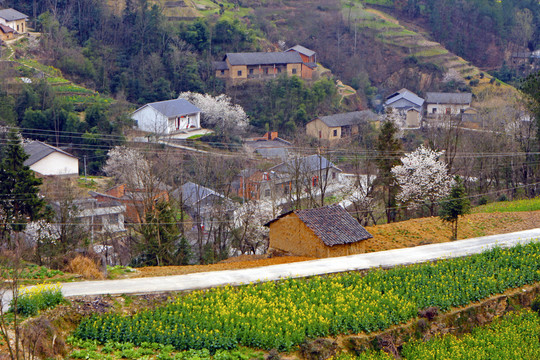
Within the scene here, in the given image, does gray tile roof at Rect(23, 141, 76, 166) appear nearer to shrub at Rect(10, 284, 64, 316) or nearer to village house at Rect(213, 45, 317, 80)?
village house at Rect(213, 45, 317, 80)

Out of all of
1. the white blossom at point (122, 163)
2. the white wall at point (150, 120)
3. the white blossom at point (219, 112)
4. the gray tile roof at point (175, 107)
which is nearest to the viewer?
the white blossom at point (122, 163)

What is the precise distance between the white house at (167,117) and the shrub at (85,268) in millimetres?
26994

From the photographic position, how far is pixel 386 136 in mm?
28203

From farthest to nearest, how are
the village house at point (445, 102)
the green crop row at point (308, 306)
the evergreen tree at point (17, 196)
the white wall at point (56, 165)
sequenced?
the village house at point (445, 102) → the white wall at point (56, 165) → the evergreen tree at point (17, 196) → the green crop row at point (308, 306)

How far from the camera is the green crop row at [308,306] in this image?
12492 millimetres

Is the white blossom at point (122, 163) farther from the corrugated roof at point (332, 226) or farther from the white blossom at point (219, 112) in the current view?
the corrugated roof at point (332, 226)

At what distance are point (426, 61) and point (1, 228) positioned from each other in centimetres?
4989

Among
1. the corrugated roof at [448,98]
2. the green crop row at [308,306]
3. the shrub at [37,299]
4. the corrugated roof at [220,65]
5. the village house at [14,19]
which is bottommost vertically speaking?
the green crop row at [308,306]

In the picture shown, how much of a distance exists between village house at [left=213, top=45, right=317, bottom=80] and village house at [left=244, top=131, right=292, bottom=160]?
28.6ft

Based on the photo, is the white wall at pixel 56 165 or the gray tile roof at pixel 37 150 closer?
the gray tile roof at pixel 37 150

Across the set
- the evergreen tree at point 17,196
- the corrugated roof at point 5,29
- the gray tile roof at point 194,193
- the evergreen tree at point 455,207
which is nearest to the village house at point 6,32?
the corrugated roof at point 5,29

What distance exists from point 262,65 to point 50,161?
24147mm

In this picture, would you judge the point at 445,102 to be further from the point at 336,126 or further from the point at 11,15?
the point at 11,15

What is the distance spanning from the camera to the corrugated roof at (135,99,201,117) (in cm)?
4544
